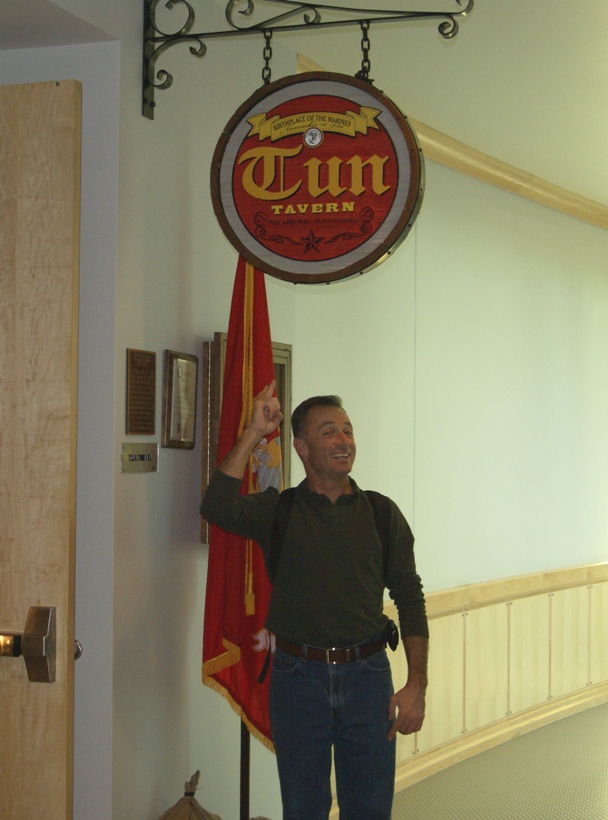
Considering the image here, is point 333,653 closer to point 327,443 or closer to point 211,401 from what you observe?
point 327,443

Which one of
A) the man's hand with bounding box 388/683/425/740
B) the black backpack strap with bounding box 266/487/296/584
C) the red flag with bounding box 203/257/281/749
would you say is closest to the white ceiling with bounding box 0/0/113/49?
the red flag with bounding box 203/257/281/749

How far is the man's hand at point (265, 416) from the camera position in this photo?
2.55 m

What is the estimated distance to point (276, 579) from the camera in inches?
102

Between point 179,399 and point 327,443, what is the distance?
547mm

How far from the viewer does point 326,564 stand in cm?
251

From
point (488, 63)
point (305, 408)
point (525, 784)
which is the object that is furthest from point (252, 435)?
point (525, 784)

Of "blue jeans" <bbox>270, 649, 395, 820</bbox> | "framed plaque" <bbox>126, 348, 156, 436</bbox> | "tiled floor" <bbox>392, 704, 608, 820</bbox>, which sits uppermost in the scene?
"framed plaque" <bbox>126, 348, 156, 436</bbox>

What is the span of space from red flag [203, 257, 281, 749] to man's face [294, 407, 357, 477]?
0.68 feet

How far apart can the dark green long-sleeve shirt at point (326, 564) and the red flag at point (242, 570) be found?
0.21 m

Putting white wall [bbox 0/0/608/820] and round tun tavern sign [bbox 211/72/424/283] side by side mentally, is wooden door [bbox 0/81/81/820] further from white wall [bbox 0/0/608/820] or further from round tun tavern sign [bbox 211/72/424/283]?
round tun tavern sign [bbox 211/72/424/283]

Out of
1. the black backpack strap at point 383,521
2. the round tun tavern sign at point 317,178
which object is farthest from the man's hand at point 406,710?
the round tun tavern sign at point 317,178

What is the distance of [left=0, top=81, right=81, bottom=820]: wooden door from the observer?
2.41 m

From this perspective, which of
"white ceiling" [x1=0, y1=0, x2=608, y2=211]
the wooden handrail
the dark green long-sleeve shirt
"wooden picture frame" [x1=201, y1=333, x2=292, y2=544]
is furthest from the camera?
the wooden handrail

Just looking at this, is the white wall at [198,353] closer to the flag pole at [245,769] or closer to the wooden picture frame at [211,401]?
the wooden picture frame at [211,401]
